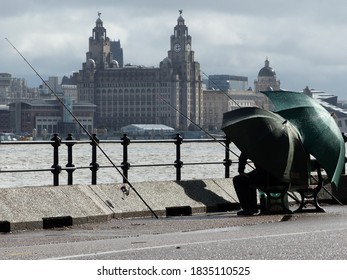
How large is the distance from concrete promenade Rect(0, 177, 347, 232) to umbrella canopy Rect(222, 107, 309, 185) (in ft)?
4.14

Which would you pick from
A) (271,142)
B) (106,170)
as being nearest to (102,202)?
(271,142)

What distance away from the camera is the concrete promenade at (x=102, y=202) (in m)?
15.7

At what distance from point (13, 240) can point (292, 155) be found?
504cm

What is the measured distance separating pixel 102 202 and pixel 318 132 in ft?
10.3

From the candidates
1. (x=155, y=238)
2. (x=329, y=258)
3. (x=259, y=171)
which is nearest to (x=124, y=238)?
(x=155, y=238)

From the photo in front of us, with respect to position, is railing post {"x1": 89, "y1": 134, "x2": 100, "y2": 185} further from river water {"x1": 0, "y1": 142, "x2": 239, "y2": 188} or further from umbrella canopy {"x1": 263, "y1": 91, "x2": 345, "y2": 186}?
river water {"x1": 0, "y1": 142, "x2": 239, "y2": 188}

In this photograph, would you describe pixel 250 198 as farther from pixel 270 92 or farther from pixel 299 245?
pixel 299 245

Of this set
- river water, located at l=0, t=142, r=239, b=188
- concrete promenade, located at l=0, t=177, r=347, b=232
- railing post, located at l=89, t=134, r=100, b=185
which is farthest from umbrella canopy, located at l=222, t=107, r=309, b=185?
river water, located at l=0, t=142, r=239, b=188

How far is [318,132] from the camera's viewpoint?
18.2m

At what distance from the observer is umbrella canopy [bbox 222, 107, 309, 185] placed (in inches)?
698

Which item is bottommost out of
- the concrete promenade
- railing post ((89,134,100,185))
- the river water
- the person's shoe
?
the river water

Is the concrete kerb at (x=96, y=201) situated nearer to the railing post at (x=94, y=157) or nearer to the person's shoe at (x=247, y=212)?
the railing post at (x=94, y=157)

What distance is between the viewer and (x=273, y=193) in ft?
59.2

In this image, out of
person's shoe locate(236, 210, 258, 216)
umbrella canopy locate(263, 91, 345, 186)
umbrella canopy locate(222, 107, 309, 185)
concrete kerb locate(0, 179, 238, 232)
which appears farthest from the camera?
umbrella canopy locate(263, 91, 345, 186)
